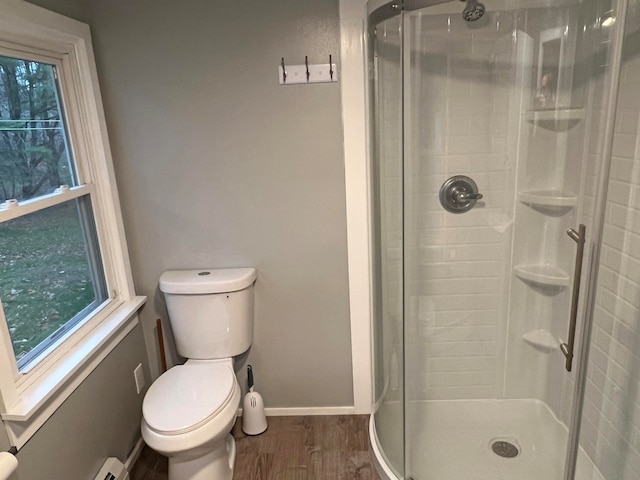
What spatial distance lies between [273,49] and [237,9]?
21 cm

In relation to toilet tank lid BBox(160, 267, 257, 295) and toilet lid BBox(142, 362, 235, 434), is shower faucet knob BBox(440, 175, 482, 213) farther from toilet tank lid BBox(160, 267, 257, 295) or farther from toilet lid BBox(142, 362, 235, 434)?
toilet lid BBox(142, 362, 235, 434)

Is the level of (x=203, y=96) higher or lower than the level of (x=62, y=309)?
higher

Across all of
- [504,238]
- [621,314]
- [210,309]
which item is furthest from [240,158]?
[621,314]

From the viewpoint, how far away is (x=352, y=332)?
230 cm

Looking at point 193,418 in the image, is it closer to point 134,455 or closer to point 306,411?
point 134,455

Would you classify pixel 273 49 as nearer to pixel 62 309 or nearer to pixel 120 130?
pixel 120 130

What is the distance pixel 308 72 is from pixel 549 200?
42.8 inches

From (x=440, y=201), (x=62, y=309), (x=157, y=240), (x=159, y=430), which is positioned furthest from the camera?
(x=157, y=240)

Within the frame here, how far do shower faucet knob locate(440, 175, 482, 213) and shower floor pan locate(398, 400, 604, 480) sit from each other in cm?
86

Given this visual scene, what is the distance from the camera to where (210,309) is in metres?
2.12

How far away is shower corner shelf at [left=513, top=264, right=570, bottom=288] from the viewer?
184 centimetres

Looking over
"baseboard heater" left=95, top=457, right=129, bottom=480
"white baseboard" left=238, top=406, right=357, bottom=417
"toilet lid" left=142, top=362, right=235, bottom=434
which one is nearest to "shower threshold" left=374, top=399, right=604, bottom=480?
"white baseboard" left=238, top=406, right=357, bottom=417

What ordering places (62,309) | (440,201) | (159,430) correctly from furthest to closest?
(440,201) → (62,309) → (159,430)

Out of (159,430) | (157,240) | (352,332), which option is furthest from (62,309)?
(352,332)
